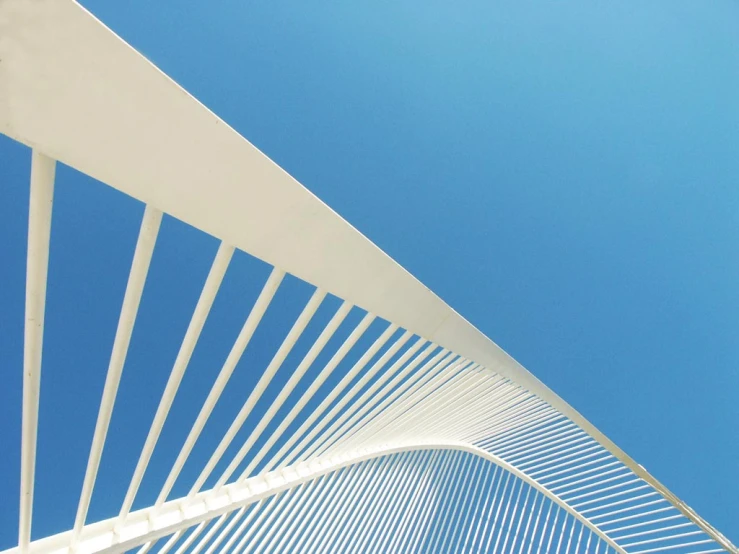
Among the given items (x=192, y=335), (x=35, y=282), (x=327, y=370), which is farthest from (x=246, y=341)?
(x=35, y=282)

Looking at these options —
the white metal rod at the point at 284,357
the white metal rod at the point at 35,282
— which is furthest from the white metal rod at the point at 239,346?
the white metal rod at the point at 35,282

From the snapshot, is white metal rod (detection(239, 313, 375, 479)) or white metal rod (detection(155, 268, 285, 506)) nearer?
white metal rod (detection(155, 268, 285, 506))

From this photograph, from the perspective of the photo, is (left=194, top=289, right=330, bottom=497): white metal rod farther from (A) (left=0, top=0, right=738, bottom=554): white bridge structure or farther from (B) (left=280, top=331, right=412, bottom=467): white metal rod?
(B) (left=280, top=331, right=412, bottom=467): white metal rod

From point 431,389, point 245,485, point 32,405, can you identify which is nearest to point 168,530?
point 245,485

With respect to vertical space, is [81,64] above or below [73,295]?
below

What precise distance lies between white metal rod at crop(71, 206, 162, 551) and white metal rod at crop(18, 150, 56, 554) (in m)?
0.20

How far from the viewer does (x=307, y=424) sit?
9.64 feet

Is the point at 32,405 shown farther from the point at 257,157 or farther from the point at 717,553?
the point at 717,553

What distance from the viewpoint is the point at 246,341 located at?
1.82m

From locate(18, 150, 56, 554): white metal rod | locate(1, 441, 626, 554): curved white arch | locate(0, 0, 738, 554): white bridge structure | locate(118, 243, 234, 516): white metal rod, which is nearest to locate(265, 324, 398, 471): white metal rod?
locate(0, 0, 738, 554): white bridge structure

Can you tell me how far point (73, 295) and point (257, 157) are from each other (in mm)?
4684

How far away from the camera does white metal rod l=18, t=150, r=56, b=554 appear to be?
1.07 meters

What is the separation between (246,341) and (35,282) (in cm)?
74

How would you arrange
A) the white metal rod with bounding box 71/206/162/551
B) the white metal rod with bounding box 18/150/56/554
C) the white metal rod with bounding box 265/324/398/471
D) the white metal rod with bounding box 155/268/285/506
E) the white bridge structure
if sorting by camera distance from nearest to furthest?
the white bridge structure < the white metal rod with bounding box 18/150/56/554 < the white metal rod with bounding box 71/206/162/551 < the white metal rod with bounding box 155/268/285/506 < the white metal rod with bounding box 265/324/398/471
